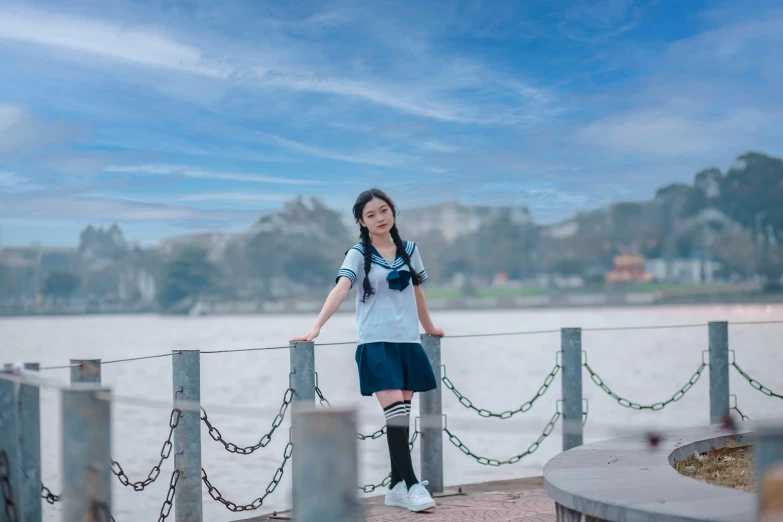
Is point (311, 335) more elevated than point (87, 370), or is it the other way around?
point (311, 335)

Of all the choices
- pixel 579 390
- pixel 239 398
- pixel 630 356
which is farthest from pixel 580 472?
pixel 630 356

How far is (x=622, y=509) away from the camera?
4.06m

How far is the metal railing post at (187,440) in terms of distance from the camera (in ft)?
19.9

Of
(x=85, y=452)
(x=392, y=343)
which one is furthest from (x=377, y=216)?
(x=85, y=452)

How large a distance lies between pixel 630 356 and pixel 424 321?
172ft

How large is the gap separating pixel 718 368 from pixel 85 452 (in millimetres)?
6597

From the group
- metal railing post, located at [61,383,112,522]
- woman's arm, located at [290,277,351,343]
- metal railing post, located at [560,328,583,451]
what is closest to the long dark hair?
woman's arm, located at [290,277,351,343]

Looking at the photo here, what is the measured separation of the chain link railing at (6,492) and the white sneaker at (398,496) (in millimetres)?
2577

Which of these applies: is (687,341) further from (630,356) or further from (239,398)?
(239,398)

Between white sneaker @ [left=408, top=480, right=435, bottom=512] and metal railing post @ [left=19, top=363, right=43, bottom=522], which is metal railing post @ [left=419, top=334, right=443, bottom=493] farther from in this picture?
metal railing post @ [left=19, top=363, right=43, bottom=522]

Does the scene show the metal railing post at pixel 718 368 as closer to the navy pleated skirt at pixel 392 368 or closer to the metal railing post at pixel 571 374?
the metal railing post at pixel 571 374

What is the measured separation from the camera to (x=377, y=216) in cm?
620

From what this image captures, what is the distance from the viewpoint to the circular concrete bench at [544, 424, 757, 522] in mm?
3941

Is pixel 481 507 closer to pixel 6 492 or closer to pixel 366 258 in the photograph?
pixel 366 258
